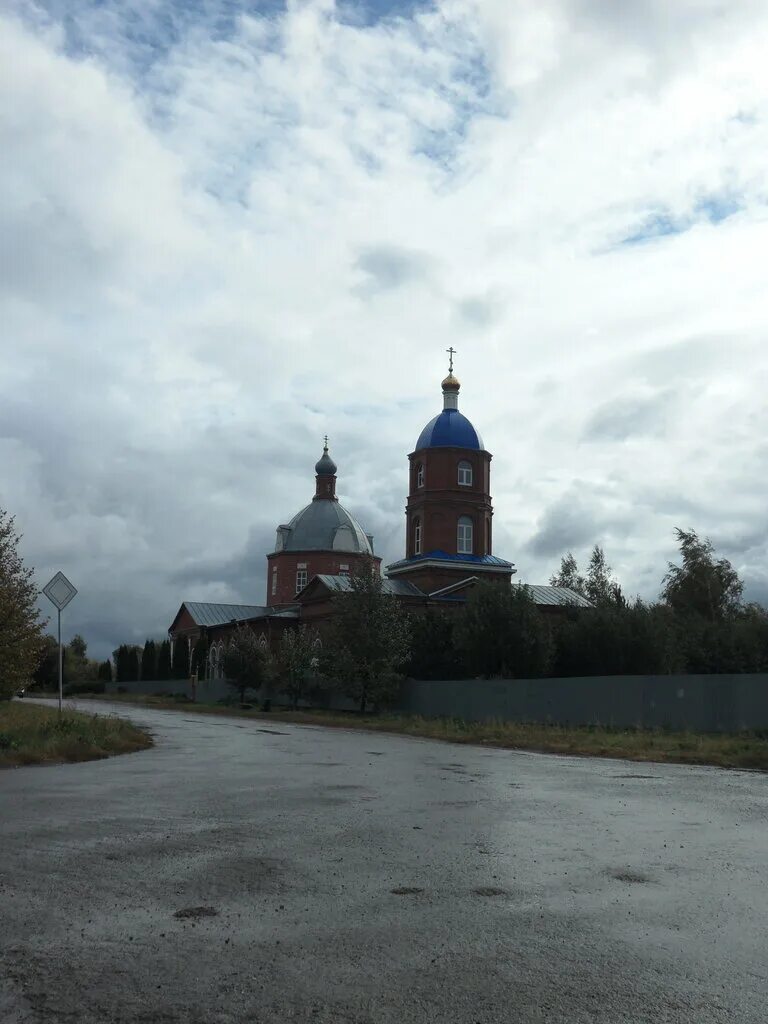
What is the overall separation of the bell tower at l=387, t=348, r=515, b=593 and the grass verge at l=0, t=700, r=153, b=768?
39.0m

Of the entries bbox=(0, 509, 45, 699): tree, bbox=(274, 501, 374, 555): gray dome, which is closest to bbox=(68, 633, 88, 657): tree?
bbox=(274, 501, 374, 555): gray dome

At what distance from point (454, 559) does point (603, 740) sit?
3462 centimetres

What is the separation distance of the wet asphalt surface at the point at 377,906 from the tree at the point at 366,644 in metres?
32.1

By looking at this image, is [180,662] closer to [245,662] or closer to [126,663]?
[126,663]

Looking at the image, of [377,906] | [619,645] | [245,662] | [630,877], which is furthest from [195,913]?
[245,662]

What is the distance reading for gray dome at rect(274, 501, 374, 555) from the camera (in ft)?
245

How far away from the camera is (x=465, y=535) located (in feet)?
204

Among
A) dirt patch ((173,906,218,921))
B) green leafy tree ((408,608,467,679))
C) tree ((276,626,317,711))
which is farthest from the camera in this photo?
tree ((276,626,317,711))

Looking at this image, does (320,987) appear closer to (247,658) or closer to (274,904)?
(274,904)

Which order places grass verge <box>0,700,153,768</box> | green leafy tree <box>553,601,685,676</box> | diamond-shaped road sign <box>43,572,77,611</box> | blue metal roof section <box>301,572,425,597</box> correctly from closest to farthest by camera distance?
grass verge <box>0,700,153,768</box>, diamond-shaped road sign <box>43,572,77,611</box>, green leafy tree <box>553,601,685,676</box>, blue metal roof section <box>301,572,425,597</box>

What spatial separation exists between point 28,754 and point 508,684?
24.7m

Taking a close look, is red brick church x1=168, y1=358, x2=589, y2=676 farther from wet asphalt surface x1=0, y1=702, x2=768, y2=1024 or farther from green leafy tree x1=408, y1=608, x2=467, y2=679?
wet asphalt surface x1=0, y1=702, x2=768, y2=1024

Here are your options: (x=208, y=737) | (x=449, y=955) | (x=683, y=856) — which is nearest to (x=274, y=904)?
(x=449, y=955)

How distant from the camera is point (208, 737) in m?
26.5
